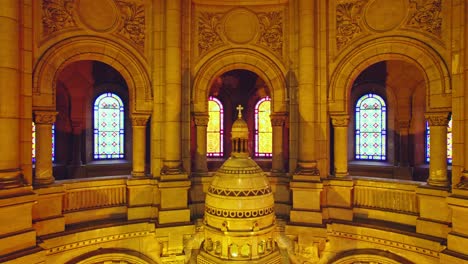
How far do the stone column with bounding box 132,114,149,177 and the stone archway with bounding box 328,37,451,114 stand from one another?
16.9 ft

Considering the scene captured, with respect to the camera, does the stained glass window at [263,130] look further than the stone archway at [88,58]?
Yes

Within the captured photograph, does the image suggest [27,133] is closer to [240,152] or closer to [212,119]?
[240,152]

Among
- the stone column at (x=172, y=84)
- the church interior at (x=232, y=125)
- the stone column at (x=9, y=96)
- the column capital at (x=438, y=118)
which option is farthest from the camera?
the stone column at (x=172, y=84)

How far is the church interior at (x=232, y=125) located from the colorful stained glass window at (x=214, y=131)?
3.14 metres

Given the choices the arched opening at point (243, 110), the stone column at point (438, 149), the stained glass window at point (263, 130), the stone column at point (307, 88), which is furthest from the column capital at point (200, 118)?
the stone column at point (438, 149)

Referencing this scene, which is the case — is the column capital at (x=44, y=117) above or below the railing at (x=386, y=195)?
above

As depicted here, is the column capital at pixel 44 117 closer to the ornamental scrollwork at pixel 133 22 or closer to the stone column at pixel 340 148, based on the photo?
the ornamental scrollwork at pixel 133 22

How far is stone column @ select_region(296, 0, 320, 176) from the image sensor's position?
927cm

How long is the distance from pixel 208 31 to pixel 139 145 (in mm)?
3801

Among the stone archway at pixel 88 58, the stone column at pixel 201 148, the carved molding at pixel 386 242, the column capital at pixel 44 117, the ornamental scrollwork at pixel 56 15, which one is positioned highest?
the ornamental scrollwork at pixel 56 15

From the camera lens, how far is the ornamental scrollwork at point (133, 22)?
912cm

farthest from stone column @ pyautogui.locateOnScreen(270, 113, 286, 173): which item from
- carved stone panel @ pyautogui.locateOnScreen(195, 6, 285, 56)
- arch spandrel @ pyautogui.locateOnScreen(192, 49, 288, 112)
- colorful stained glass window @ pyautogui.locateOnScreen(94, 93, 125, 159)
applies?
colorful stained glass window @ pyautogui.locateOnScreen(94, 93, 125, 159)

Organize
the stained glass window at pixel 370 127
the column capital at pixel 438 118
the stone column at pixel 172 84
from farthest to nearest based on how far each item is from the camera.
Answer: the stained glass window at pixel 370 127 < the stone column at pixel 172 84 < the column capital at pixel 438 118

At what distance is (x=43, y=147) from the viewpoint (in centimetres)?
809
